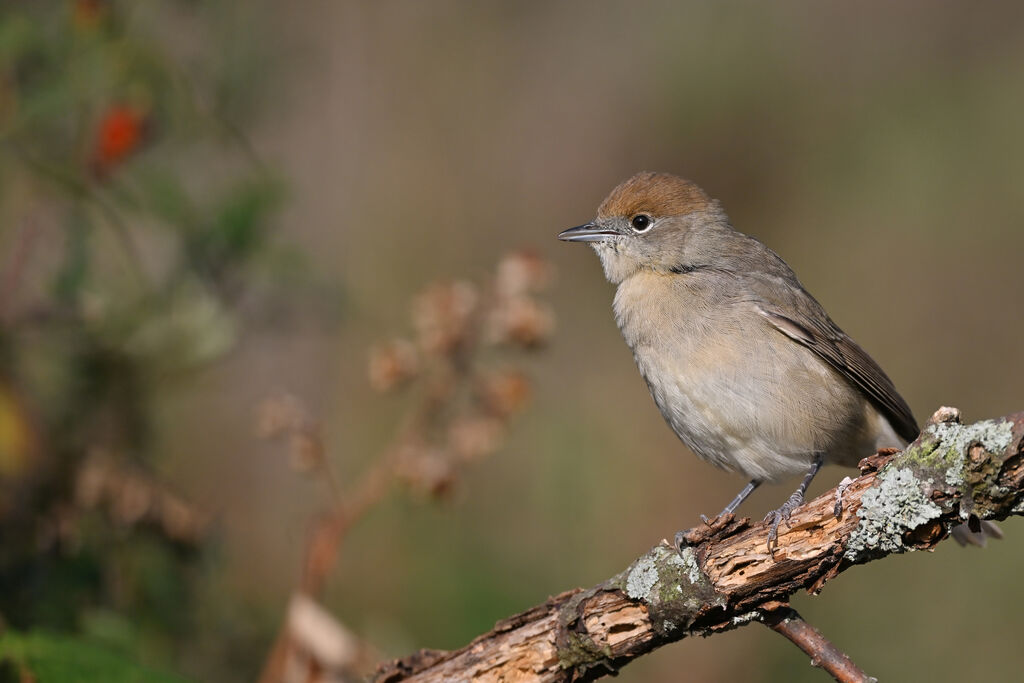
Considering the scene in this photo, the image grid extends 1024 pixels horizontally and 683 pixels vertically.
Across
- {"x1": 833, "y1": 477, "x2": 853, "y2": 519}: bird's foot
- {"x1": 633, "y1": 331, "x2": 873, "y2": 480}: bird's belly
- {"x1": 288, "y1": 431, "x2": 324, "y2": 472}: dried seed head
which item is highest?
{"x1": 288, "y1": 431, "x2": 324, "y2": 472}: dried seed head

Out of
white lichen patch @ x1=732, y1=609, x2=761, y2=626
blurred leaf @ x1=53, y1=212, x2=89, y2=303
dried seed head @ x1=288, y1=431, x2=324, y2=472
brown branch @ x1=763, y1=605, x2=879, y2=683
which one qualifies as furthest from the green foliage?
brown branch @ x1=763, y1=605, x2=879, y2=683

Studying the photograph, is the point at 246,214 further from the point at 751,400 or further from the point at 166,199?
the point at 751,400

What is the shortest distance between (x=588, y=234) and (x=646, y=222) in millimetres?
264

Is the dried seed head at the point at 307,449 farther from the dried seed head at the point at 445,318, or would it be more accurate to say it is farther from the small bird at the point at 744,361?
the small bird at the point at 744,361

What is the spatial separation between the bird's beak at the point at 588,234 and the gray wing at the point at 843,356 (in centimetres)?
90

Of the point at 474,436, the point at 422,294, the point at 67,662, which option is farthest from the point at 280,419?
the point at 422,294

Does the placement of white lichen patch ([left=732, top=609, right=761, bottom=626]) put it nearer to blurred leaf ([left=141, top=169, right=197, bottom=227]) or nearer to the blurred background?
the blurred background

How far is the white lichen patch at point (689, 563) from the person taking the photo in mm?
2725

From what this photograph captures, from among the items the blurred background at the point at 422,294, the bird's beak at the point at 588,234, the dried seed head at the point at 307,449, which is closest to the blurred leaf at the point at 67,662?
the blurred background at the point at 422,294

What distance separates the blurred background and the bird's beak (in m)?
0.62

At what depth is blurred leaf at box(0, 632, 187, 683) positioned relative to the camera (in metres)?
2.69

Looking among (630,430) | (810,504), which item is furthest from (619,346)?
(810,504)

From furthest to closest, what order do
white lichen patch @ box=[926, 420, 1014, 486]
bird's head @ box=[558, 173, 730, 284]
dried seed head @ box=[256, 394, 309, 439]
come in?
bird's head @ box=[558, 173, 730, 284] < dried seed head @ box=[256, 394, 309, 439] < white lichen patch @ box=[926, 420, 1014, 486]

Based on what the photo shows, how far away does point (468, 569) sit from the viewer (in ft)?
17.1
